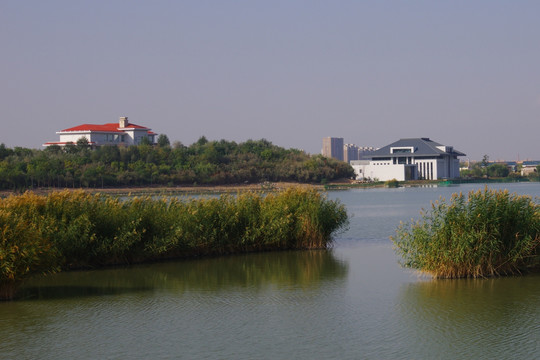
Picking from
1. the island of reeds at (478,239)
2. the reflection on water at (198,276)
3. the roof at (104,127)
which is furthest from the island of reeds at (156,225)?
the roof at (104,127)

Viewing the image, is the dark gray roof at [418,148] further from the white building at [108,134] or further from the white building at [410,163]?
the white building at [108,134]

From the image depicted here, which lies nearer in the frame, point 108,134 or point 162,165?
point 162,165

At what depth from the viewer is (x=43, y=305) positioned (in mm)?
15305

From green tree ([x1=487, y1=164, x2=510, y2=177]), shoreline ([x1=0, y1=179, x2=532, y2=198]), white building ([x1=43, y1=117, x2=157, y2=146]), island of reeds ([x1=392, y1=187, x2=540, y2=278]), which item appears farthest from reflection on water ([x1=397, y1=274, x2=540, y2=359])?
green tree ([x1=487, y1=164, x2=510, y2=177])

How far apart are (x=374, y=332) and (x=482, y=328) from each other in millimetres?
2029

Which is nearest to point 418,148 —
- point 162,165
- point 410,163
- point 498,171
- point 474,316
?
point 410,163

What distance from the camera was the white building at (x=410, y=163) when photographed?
404 feet

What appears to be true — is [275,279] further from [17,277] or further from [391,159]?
[391,159]

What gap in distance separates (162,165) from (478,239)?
257ft

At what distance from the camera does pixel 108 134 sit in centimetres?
10862

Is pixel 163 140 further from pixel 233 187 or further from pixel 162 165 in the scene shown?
pixel 233 187

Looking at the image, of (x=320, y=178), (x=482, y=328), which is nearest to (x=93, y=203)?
(x=482, y=328)

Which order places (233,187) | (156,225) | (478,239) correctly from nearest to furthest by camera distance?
(478,239) → (156,225) → (233,187)

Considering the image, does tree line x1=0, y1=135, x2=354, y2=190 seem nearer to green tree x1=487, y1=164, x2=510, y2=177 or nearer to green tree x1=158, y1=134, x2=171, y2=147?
green tree x1=158, y1=134, x2=171, y2=147
